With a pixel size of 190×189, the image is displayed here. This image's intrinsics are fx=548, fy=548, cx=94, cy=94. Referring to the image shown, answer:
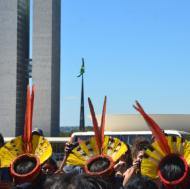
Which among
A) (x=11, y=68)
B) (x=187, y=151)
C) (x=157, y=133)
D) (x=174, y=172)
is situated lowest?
(x=174, y=172)

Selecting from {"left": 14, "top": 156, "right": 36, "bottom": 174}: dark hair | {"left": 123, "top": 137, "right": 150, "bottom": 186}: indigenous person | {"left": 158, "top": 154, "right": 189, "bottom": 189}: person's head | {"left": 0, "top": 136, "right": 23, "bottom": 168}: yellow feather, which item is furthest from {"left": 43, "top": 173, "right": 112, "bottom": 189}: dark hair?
{"left": 123, "top": 137, "right": 150, "bottom": 186}: indigenous person

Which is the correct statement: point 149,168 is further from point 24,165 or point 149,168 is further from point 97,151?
point 24,165

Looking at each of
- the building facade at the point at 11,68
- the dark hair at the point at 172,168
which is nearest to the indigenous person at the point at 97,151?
the dark hair at the point at 172,168

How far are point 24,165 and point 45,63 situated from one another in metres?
48.6

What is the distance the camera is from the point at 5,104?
51.5 metres

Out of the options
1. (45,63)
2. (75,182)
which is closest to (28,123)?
(75,182)

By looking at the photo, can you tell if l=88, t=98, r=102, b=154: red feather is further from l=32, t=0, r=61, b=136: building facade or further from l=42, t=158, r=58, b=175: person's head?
l=32, t=0, r=61, b=136: building facade

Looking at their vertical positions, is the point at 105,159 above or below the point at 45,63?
below

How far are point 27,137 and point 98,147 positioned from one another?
1.65ft

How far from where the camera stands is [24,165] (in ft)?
11.7

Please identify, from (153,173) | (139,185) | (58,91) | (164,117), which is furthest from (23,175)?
(58,91)

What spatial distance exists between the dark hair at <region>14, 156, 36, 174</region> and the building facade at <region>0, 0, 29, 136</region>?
47.1m

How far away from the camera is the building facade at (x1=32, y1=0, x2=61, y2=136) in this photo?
168ft

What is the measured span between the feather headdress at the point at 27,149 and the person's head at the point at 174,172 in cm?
85
